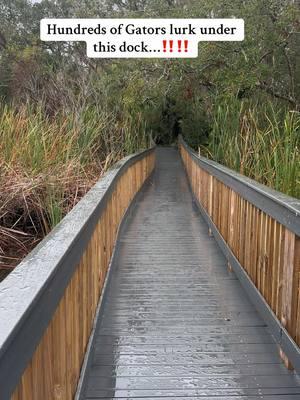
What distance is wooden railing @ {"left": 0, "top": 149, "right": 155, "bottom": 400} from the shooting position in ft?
3.91

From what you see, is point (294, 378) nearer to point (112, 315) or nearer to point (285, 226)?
point (285, 226)

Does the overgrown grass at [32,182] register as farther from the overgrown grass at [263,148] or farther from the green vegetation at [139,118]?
the overgrown grass at [263,148]

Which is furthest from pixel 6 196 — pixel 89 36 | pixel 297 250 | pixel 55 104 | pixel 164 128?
pixel 164 128

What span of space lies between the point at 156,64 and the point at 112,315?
7819 millimetres

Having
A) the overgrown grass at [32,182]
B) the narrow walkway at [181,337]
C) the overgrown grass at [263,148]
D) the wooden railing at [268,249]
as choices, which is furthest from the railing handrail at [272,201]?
the overgrown grass at [32,182]

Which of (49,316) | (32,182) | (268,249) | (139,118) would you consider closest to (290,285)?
(268,249)

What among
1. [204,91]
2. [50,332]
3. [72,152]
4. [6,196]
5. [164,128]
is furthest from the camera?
[164,128]

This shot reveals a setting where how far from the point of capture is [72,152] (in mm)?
7328

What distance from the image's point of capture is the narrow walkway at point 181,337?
8.37 ft

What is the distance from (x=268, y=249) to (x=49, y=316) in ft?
6.47

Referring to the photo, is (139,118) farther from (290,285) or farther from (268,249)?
(290,285)

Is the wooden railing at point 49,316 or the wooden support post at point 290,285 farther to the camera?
the wooden support post at point 290,285

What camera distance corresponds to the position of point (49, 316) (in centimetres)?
157

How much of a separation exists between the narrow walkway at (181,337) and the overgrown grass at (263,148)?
0.97 meters
